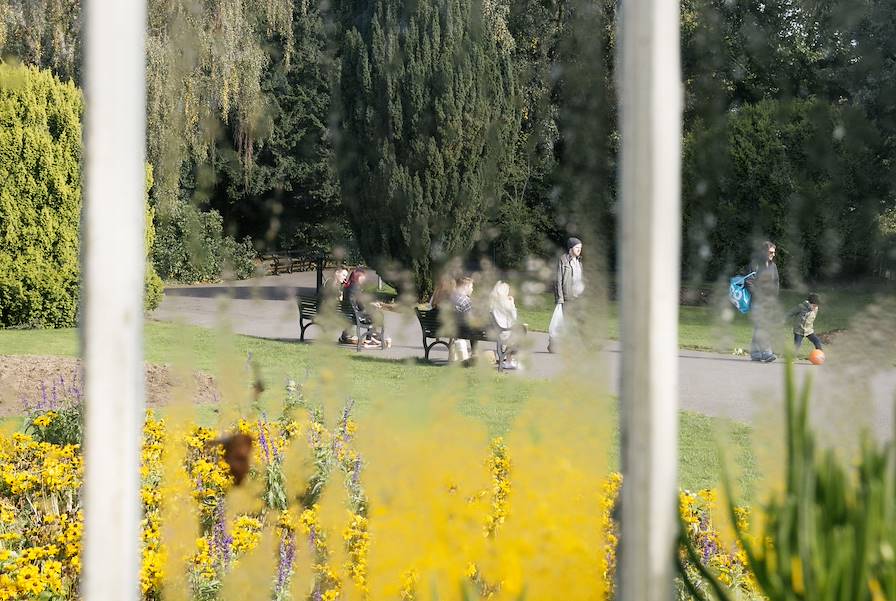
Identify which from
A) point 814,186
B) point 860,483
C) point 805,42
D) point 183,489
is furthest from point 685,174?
point 860,483

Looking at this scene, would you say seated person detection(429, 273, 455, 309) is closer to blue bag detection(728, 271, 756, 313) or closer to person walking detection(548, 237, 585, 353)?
person walking detection(548, 237, 585, 353)

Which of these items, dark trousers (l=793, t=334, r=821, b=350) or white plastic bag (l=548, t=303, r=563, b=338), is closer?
dark trousers (l=793, t=334, r=821, b=350)

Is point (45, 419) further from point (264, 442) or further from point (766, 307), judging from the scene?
point (766, 307)

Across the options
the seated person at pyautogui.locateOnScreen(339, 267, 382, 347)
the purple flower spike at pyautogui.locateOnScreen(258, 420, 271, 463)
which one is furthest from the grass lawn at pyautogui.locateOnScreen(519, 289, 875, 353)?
the purple flower spike at pyautogui.locateOnScreen(258, 420, 271, 463)

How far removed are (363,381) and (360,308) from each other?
7.39 feet

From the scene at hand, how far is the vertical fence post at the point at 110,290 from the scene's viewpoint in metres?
0.96

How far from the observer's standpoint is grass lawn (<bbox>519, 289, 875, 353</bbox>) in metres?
10.2

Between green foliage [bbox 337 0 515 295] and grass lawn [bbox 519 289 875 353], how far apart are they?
6.08 feet

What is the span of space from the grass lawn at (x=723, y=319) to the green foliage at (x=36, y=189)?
17.2 feet

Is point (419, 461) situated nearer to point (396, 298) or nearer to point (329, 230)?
point (396, 298)

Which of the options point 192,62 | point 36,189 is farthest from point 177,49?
point 36,189

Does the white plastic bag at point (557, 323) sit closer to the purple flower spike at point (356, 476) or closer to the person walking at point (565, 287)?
the person walking at point (565, 287)

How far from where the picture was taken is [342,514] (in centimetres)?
245

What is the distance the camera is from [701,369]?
798cm
